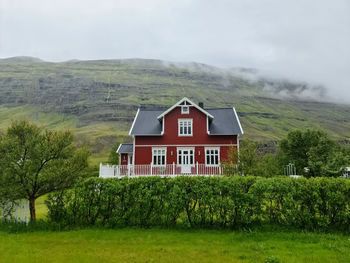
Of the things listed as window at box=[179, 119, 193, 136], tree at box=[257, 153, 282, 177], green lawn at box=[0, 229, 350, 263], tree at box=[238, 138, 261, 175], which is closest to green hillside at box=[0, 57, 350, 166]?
window at box=[179, 119, 193, 136]

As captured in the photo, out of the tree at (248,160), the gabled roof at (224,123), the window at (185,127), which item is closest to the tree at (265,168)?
the tree at (248,160)

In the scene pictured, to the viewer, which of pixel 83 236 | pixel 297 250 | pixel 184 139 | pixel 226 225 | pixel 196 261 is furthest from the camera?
pixel 184 139

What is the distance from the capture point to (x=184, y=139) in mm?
23312

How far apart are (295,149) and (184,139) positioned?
31617 millimetres

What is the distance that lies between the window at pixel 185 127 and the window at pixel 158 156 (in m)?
2.67

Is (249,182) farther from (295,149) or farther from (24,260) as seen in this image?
(295,149)

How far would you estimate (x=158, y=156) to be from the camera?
23109 mm

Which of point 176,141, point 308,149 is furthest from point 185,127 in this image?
point 308,149

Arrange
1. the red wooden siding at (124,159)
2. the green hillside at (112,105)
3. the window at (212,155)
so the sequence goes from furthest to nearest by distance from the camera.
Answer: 1. the green hillside at (112,105)
2. the red wooden siding at (124,159)
3. the window at (212,155)

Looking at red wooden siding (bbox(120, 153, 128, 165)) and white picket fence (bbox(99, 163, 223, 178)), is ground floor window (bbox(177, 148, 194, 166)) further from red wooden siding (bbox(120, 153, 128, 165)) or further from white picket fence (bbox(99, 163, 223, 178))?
red wooden siding (bbox(120, 153, 128, 165))

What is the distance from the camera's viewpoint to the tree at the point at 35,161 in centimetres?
938

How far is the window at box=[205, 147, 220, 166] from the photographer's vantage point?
2281 cm

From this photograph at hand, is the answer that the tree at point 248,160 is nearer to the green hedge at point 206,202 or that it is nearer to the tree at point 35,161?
the green hedge at point 206,202

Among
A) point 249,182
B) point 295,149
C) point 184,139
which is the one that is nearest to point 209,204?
point 249,182
